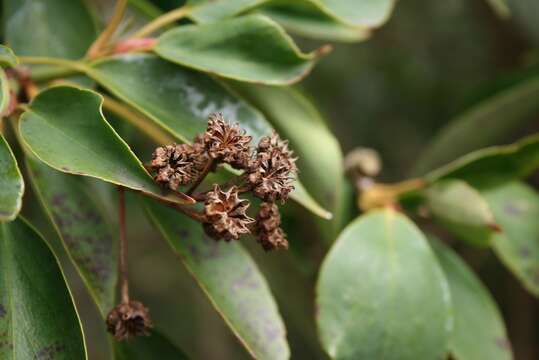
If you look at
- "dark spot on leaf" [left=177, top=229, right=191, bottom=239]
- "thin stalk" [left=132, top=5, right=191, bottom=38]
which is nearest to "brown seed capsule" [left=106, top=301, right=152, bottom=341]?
"dark spot on leaf" [left=177, top=229, right=191, bottom=239]

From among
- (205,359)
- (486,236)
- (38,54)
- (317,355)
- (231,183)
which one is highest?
(38,54)

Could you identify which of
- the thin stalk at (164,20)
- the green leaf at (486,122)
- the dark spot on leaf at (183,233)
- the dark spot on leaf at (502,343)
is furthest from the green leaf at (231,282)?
the green leaf at (486,122)

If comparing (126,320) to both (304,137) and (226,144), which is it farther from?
(304,137)

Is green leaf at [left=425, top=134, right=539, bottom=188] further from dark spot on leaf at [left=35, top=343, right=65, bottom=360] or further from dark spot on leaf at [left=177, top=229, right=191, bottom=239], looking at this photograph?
dark spot on leaf at [left=35, top=343, right=65, bottom=360]

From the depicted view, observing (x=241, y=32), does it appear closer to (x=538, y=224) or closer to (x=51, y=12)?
(x=51, y=12)

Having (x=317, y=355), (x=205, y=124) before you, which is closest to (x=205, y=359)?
(x=317, y=355)
